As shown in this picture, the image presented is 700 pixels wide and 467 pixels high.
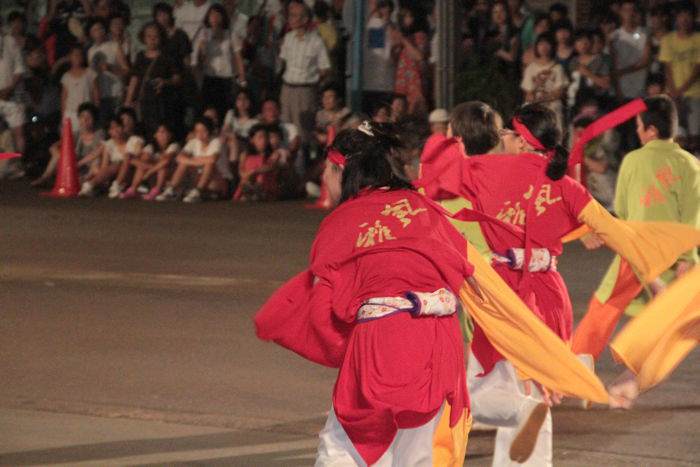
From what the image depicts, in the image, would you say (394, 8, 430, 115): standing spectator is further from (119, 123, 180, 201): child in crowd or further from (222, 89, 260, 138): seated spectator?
(119, 123, 180, 201): child in crowd

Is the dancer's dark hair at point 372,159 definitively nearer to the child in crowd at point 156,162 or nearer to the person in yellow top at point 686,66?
the person in yellow top at point 686,66

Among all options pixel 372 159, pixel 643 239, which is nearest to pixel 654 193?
pixel 643 239

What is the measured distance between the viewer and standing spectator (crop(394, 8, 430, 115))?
1809cm

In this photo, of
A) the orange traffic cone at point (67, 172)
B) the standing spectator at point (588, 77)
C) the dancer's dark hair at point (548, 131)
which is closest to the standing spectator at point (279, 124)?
the orange traffic cone at point (67, 172)

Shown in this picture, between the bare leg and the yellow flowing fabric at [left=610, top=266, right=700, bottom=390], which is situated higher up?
the yellow flowing fabric at [left=610, top=266, right=700, bottom=390]

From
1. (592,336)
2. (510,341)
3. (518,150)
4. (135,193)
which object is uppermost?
(518,150)

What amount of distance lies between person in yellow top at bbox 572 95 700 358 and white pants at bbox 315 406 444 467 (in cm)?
338

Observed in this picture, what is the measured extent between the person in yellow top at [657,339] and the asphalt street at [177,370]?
787mm

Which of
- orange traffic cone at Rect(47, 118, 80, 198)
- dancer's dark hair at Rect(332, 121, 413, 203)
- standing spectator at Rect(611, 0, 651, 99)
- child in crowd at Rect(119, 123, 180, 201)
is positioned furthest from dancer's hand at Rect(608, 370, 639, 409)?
orange traffic cone at Rect(47, 118, 80, 198)

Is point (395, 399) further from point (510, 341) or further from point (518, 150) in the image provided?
point (518, 150)

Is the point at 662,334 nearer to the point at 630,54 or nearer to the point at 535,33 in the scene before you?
the point at 630,54

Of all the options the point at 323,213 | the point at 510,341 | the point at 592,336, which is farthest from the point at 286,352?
the point at 323,213

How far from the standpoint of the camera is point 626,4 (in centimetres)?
1683

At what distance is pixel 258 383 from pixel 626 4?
9.41m
